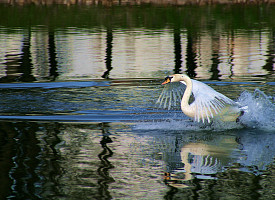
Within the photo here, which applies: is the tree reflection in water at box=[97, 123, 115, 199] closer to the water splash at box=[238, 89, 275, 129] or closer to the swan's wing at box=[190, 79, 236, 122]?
the swan's wing at box=[190, 79, 236, 122]

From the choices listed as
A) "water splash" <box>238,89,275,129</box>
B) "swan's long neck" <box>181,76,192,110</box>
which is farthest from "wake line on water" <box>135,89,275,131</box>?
"swan's long neck" <box>181,76,192,110</box>

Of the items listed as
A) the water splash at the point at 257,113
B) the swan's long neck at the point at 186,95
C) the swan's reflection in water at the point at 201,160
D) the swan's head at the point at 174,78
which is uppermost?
the swan's head at the point at 174,78

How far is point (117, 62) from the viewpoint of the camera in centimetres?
1761

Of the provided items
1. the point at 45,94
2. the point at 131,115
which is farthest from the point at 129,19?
the point at 131,115

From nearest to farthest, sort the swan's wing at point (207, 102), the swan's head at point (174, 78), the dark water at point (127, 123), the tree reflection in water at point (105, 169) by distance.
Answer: the tree reflection in water at point (105, 169), the dark water at point (127, 123), the swan's wing at point (207, 102), the swan's head at point (174, 78)

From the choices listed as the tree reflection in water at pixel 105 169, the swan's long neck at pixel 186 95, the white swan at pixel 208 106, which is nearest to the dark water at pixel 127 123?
the tree reflection in water at pixel 105 169

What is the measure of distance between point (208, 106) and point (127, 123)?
54.4 inches

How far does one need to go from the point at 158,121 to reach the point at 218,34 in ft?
53.7

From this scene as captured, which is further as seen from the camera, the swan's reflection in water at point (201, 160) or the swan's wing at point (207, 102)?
the swan's wing at point (207, 102)

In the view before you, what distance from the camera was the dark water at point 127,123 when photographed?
252 inches

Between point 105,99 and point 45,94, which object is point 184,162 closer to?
point 105,99

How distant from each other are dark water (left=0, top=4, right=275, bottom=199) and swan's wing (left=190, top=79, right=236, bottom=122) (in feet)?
0.87

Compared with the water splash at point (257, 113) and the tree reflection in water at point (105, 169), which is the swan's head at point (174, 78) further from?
the tree reflection in water at point (105, 169)

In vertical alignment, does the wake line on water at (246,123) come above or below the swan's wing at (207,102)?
below
